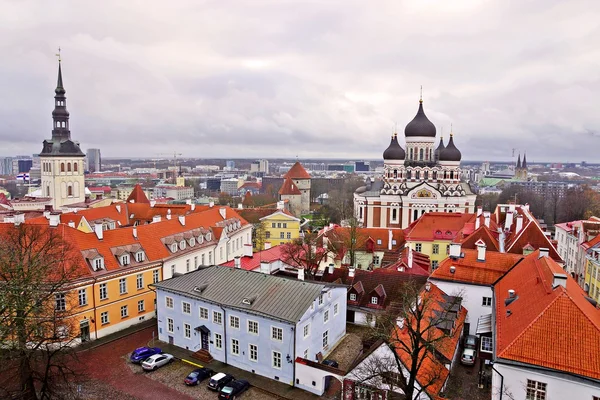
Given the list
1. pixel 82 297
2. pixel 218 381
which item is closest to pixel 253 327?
pixel 218 381

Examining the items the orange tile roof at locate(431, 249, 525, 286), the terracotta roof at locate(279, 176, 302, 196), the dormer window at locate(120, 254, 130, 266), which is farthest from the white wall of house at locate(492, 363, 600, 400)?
the terracotta roof at locate(279, 176, 302, 196)

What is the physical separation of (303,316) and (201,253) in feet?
66.9

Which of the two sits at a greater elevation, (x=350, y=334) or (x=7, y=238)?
(x=7, y=238)

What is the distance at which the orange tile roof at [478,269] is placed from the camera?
29.7 metres

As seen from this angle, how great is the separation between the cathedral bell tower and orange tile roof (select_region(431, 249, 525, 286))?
2661 inches

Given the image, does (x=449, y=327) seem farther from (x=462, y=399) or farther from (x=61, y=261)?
(x=61, y=261)

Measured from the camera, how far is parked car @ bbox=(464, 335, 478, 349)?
27.3 metres

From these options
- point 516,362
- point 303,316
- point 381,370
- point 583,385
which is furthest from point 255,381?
point 583,385

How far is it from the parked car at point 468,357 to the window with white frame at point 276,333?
11.3 m

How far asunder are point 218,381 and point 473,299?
58.4 ft

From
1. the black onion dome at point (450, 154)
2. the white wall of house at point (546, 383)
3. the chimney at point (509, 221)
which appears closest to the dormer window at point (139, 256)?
the white wall of house at point (546, 383)

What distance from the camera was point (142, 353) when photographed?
2750cm

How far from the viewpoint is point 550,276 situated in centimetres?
2308

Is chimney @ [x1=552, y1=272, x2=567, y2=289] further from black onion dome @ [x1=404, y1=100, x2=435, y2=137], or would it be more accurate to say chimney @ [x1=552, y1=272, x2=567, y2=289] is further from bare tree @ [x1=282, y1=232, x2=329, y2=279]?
black onion dome @ [x1=404, y1=100, x2=435, y2=137]
